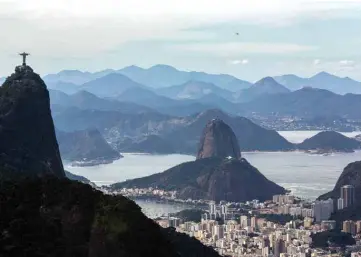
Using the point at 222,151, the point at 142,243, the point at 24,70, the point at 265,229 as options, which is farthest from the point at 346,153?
the point at 142,243

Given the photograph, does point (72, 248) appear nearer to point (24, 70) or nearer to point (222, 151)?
point (24, 70)

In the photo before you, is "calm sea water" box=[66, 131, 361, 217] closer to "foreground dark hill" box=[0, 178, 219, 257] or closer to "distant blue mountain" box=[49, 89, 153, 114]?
"foreground dark hill" box=[0, 178, 219, 257]

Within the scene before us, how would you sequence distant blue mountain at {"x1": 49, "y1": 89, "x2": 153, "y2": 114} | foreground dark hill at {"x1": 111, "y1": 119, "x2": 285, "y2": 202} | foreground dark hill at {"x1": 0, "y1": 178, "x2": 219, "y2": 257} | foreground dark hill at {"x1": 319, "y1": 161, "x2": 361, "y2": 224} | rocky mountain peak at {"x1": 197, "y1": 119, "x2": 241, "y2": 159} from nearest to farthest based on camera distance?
foreground dark hill at {"x1": 0, "y1": 178, "x2": 219, "y2": 257} → foreground dark hill at {"x1": 319, "y1": 161, "x2": 361, "y2": 224} → foreground dark hill at {"x1": 111, "y1": 119, "x2": 285, "y2": 202} → rocky mountain peak at {"x1": 197, "y1": 119, "x2": 241, "y2": 159} → distant blue mountain at {"x1": 49, "y1": 89, "x2": 153, "y2": 114}

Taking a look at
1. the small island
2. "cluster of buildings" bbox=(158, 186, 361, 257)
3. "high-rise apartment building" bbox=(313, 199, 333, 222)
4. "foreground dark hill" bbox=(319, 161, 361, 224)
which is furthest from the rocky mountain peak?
the small island

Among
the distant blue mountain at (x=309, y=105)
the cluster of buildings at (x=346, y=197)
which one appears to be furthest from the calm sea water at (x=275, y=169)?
the distant blue mountain at (x=309, y=105)

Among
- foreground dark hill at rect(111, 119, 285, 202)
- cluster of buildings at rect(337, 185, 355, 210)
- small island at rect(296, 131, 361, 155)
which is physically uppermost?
small island at rect(296, 131, 361, 155)

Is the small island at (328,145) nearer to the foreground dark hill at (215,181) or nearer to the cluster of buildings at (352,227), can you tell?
the foreground dark hill at (215,181)
